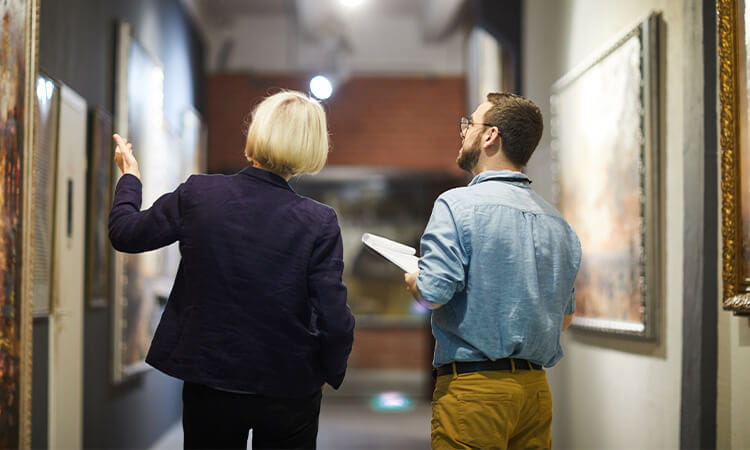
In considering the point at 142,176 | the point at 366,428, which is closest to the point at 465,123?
the point at 142,176

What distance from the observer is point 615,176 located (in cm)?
384

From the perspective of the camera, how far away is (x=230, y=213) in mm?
2242

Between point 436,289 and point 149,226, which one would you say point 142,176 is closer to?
point 149,226

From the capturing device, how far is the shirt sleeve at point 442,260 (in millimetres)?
2277

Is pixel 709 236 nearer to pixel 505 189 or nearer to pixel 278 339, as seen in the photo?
pixel 505 189

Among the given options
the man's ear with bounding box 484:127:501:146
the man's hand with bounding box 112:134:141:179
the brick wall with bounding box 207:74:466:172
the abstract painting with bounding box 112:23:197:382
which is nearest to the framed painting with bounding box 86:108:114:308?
the abstract painting with bounding box 112:23:197:382

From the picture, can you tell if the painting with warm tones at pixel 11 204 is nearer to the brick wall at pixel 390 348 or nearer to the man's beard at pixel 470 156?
the man's beard at pixel 470 156

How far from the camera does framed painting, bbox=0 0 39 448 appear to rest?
9.25 ft

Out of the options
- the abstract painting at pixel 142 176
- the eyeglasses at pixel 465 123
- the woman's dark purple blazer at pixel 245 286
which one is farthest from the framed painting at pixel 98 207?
the eyeglasses at pixel 465 123

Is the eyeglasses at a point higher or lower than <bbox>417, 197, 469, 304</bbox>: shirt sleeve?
higher

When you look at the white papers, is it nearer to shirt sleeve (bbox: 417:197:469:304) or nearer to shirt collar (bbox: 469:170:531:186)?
shirt sleeve (bbox: 417:197:469:304)

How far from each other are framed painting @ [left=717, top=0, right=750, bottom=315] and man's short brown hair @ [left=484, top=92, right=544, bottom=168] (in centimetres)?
67

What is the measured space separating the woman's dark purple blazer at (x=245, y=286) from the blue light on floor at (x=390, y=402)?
617 centimetres

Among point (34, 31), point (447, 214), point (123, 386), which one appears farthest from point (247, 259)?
Answer: point (123, 386)
